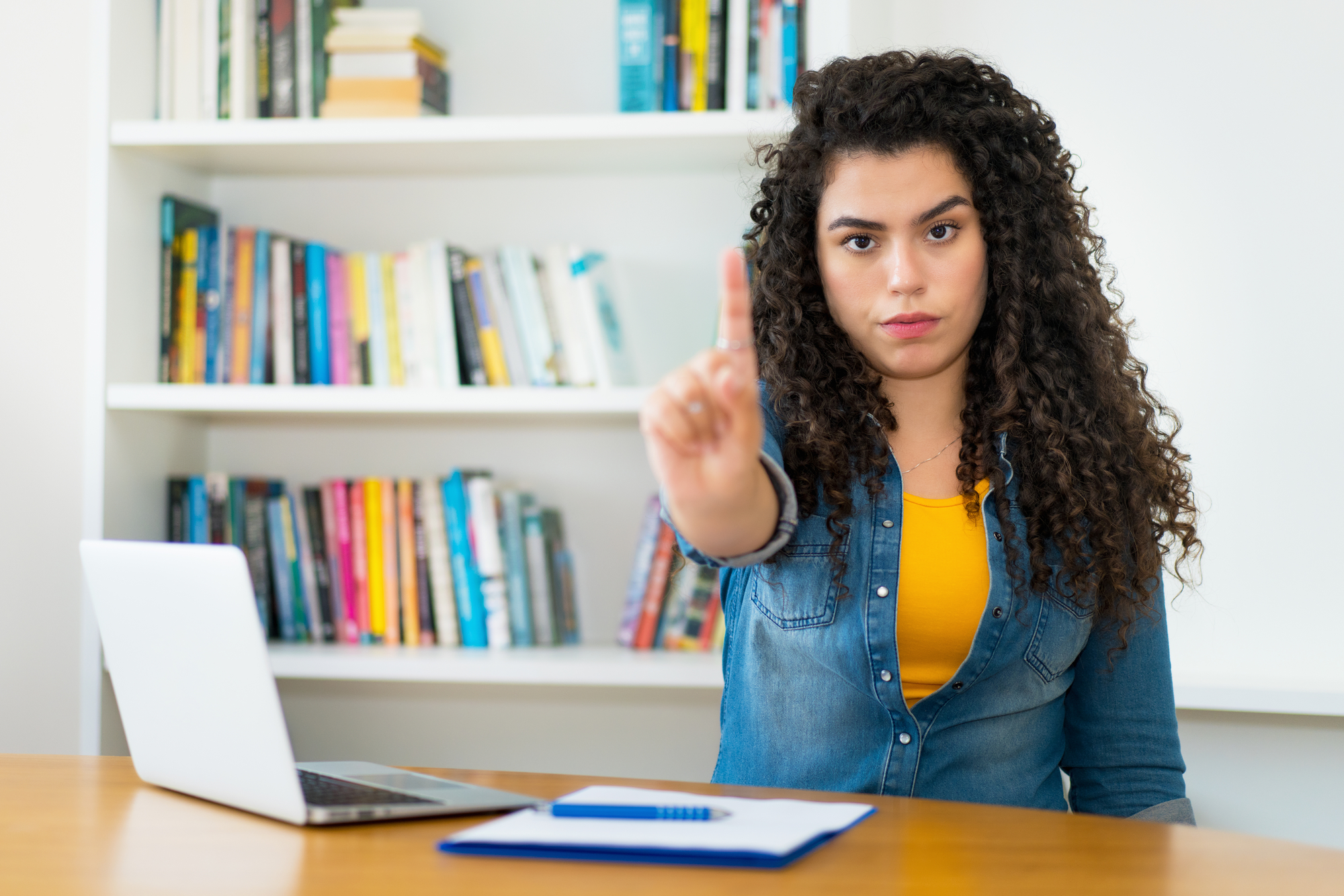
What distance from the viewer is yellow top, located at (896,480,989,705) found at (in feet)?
3.77

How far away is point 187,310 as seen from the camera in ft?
6.48

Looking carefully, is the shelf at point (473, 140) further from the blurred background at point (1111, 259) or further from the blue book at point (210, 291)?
the blue book at point (210, 291)

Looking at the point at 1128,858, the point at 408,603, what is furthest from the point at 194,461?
the point at 1128,858

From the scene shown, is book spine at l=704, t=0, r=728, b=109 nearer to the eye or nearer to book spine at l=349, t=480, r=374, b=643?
the eye

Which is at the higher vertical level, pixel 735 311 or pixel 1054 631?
pixel 735 311

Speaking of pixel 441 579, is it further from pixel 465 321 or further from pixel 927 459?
pixel 927 459

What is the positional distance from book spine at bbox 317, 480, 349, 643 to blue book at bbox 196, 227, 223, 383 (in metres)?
0.27

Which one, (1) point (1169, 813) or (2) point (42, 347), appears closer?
(1) point (1169, 813)

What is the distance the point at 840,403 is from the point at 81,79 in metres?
1.43

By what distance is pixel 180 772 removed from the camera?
34.3 inches

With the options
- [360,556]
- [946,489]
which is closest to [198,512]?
[360,556]

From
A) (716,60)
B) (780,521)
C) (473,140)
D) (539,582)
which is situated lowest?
(539,582)

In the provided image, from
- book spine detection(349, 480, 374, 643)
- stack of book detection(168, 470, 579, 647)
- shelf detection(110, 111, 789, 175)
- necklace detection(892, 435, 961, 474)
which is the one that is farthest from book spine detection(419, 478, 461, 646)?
necklace detection(892, 435, 961, 474)

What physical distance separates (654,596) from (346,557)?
0.54 meters
